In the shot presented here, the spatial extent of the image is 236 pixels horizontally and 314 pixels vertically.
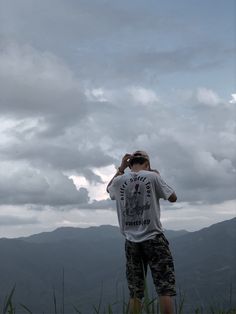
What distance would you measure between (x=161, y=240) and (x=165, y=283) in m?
0.56

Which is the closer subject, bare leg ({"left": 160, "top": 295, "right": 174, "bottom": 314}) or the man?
bare leg ({"left": 160, "top": 295, "right": 174, "bottom": 314})

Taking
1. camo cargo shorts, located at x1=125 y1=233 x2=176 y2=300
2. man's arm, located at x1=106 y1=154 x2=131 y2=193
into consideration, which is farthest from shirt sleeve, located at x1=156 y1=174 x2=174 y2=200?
man's arm, located at x1=106 y1=154 x2=131 y2=193

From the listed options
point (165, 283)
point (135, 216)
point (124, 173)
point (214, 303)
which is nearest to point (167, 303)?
point (165, 283)

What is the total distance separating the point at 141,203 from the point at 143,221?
261 mm

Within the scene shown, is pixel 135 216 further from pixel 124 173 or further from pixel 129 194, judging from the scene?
pixel 124 173

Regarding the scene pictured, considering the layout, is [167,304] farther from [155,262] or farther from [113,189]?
[113,189]

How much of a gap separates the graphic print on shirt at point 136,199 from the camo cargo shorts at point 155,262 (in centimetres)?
31

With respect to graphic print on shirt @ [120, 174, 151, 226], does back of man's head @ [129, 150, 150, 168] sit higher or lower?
higher

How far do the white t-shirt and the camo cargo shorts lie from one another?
99 millimetres

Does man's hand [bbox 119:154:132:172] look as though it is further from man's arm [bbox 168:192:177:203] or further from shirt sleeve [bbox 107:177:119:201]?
man's arm [bbox 168:192:177:203]

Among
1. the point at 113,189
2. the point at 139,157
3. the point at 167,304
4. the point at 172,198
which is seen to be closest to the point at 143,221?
the point at 172,198

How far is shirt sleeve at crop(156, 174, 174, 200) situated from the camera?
652 cm

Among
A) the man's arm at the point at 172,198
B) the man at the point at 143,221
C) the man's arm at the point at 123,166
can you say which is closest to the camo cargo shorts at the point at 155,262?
the man at the point at 143,221

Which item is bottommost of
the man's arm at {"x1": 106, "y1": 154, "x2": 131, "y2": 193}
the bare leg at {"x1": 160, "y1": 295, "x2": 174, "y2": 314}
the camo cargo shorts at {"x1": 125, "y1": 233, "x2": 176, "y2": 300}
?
the bare leg at {"x1": 160, "y1": 295, "x2": 174, "y2": 314}
